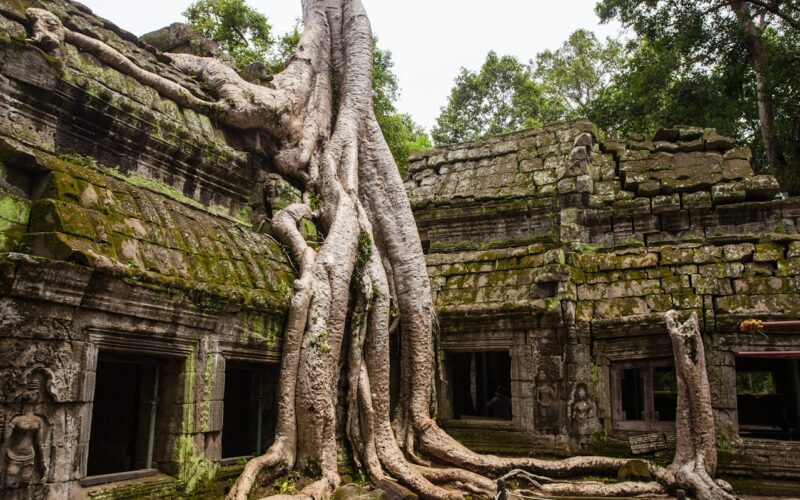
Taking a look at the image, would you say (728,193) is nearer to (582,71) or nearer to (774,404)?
(774,404)

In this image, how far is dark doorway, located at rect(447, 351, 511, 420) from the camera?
10545 millimetres

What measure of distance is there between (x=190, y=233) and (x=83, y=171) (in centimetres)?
102

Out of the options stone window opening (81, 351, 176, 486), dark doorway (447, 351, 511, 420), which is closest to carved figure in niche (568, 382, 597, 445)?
dark doorway (447, 351, 511, 420)

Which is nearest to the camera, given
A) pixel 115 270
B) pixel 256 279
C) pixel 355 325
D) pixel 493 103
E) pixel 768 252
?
pixel 115 270

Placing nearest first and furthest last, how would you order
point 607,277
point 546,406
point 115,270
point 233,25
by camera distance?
point 115,270 → point 546,406 → point 607,277 → point 233,25

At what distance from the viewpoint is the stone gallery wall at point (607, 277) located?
7.44 meters

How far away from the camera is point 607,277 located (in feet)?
27.3

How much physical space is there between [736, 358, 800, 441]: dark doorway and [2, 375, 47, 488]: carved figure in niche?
27.1 feet

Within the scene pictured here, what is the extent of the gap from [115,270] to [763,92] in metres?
13.2

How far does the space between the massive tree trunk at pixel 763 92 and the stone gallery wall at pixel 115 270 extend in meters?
11.1

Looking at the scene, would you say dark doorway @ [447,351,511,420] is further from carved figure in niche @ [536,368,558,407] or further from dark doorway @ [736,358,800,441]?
dark doorway @ [736,358,800,441]

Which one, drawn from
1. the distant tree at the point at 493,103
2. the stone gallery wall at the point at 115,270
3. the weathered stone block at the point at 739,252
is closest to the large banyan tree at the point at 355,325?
the stone gallery wall at the point at 115,270

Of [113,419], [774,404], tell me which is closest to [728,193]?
[774,404]

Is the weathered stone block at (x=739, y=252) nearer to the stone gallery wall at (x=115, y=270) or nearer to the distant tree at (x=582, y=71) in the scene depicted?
the stone gallery wall at (x=115, y=270)
